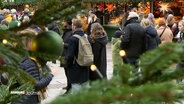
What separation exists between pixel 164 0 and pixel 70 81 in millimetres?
9335

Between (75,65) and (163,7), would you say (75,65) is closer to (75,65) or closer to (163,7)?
(75,65)

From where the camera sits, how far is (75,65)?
735 cm

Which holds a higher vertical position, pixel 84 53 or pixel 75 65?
pixel 84 53

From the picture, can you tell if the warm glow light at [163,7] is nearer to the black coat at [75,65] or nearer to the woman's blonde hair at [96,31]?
the woman's blonde hair at [96,31]

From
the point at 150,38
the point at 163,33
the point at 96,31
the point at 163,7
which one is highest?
the point at 96,31

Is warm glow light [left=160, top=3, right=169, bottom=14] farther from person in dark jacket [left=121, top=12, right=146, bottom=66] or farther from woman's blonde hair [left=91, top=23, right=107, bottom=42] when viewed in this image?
woman's blonde hair [left=91, top=23, right=107, bottom=42]

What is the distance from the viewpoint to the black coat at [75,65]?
723 centimetres

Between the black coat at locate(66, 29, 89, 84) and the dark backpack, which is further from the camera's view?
the black coat at locate(66, 29, 89, 84)

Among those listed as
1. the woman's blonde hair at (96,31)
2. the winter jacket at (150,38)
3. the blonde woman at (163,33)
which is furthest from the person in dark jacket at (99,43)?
the blonde woman at (163,33)

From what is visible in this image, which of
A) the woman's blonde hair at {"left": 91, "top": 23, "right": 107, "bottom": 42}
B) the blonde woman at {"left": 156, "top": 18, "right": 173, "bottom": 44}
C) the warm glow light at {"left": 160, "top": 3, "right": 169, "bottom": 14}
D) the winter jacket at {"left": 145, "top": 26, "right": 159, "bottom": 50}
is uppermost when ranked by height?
the woman's blonde hair at {"left": 91, "top": 23, "right": 107, "bottom": 42}

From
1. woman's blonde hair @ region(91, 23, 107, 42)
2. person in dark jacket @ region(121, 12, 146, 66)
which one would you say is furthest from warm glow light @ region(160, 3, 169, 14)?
woman's blonde hair @ region(91, 23, 107, 42)

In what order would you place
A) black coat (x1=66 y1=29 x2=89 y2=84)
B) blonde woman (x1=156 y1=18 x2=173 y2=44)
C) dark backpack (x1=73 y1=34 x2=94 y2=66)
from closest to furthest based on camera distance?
dark backpack (x1=73 y1=34 x2=94 y2=66)
black coat (x1=66 y1=29 x2=89 y2=84)
blonde woman (x1=156 y1=18 x2=173 y2=44)

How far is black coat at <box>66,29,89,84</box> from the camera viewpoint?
23.7 ft

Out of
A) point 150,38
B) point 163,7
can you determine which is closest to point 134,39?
point 150,38
